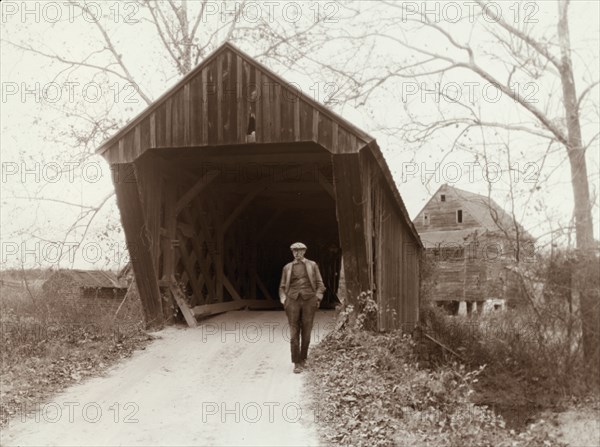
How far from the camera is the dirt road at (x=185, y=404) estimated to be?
649 cm

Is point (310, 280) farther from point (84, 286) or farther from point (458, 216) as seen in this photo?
point (458, 216)

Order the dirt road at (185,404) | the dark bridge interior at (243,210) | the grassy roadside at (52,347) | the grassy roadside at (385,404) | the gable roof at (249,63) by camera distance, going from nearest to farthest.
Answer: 1. the dirt road at (185,404)
2. the grassy roadside at (385,404)
3. the grassy roadside at (52,347)
4. the gable roof at (249,63)
5. the dark bridge interior at (243,210)

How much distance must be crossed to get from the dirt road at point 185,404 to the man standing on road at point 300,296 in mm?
462

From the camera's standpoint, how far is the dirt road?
21.3ft

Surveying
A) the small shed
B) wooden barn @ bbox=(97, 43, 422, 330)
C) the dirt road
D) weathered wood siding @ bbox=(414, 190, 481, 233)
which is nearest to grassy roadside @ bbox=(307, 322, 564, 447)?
the dirt road

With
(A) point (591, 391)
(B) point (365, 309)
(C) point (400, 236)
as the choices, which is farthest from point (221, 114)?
(A) point (591, 391)

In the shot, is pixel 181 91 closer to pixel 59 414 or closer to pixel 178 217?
pixel 178 217

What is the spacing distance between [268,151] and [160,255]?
2.89 metres

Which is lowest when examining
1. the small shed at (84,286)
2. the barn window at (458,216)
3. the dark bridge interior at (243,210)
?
the small shed at (84,286)

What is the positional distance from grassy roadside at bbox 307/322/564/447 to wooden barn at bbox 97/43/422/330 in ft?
4.14

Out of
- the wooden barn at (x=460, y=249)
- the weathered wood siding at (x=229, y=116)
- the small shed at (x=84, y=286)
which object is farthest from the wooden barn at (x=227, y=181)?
the wooden barn at (x=460, y=249)

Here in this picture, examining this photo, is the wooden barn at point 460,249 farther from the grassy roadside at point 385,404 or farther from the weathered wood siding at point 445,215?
the grassy roadside at point 385,404

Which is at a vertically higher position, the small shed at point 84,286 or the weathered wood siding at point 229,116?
the weathered wood siding at point 229,116

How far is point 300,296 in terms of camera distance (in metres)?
9.04
